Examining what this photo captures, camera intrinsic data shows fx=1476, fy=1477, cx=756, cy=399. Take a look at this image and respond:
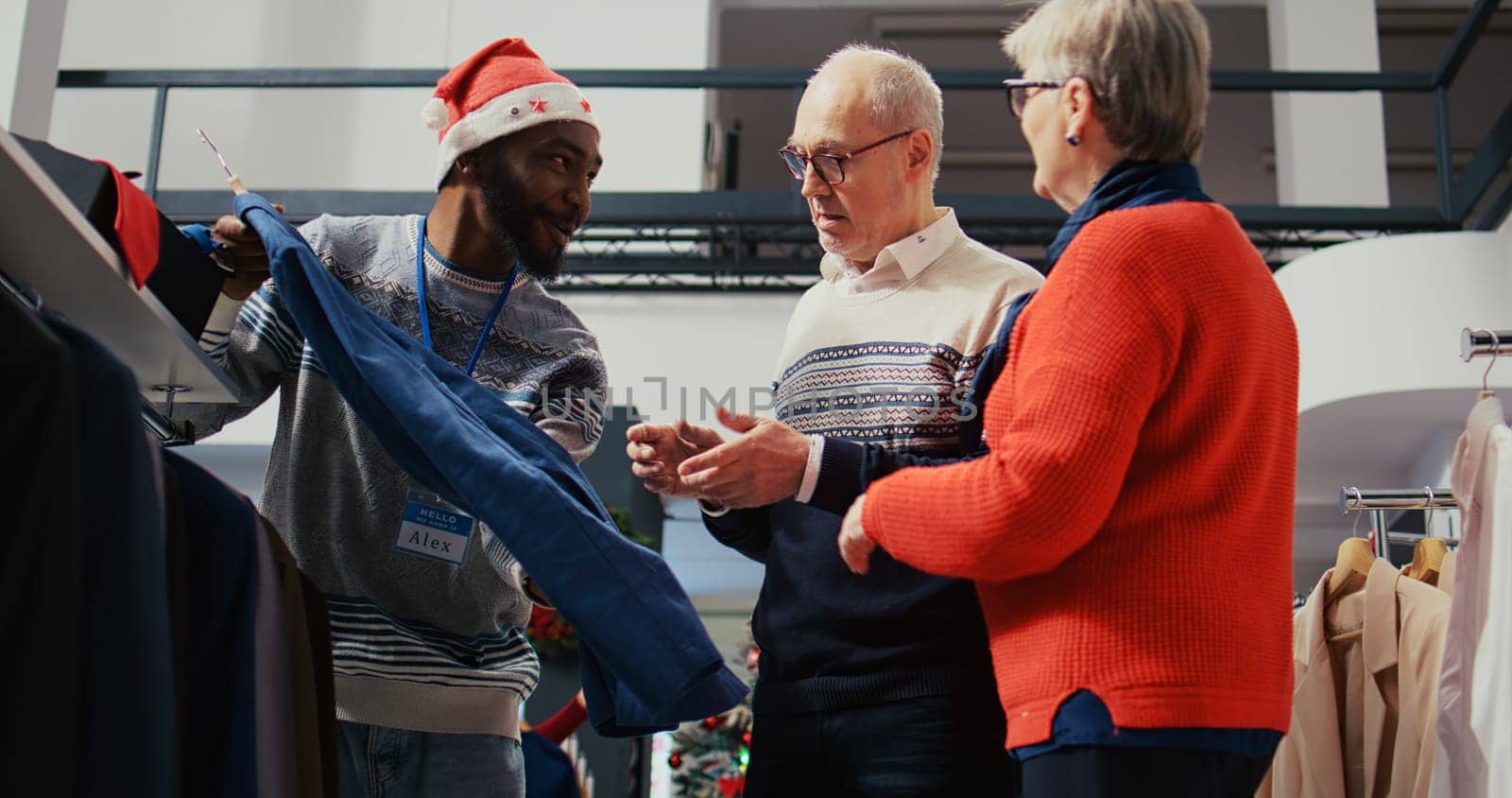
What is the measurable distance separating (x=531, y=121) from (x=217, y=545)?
38.1 inches

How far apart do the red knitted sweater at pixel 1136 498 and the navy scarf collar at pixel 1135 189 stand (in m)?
0.05

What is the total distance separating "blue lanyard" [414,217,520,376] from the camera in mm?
2090

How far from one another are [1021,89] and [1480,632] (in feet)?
3.33

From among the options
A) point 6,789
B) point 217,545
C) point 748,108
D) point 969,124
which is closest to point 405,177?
point 748,108

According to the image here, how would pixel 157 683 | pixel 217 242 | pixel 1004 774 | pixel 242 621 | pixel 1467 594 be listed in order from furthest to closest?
pixel 1467 594, pixel 217 242, pixel 1004 774, pixel 242 621, pixel 157 683

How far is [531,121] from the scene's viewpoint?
2283 millimetres

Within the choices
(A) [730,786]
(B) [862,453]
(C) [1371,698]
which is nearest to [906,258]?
(B) [862,453]

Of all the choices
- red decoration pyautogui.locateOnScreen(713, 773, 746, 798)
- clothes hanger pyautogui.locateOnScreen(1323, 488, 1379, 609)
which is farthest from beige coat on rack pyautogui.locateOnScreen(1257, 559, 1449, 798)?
red decoration pyautogui.locateOnScreen(713, 773, 746, 798)

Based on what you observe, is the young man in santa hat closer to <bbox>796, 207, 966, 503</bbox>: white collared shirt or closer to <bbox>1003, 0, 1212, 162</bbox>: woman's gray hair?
<bbox>796, 207, 966, 503</bbox>: white collared shirt

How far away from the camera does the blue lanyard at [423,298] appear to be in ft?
6.86

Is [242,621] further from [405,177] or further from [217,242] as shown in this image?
[405,177]

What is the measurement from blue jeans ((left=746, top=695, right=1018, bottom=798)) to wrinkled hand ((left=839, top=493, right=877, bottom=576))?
0.27 m

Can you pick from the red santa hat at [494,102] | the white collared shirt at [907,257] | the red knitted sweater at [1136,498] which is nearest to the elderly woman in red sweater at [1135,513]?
the red knitted sweater at [1136,498]

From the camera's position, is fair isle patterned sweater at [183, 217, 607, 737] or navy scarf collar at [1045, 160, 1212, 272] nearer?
navy scarf collar at [1045, 160, 1212, 272]
